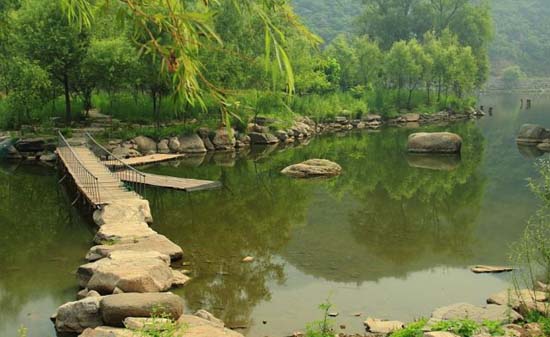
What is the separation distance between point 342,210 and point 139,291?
8.92 m

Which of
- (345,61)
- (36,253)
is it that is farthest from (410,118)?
(36,253)

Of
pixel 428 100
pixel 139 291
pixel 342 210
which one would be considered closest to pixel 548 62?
pixel 428 100

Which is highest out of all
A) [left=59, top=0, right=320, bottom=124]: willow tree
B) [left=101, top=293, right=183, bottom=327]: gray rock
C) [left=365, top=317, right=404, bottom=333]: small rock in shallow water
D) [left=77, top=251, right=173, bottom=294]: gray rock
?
[left=59, top=0, right=320, bottom=124]: willow tree

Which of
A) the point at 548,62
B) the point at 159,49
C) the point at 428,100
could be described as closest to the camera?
the point at 159,49

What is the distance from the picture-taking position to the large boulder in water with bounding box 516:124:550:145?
1310 inches

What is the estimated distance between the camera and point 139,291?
9211 millimetres

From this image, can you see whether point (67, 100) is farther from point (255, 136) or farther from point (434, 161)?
point (434, 161)

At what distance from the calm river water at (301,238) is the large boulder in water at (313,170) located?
64 centimetres

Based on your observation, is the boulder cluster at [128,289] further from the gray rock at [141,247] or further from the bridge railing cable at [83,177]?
the bridge railing cable at [83,177]

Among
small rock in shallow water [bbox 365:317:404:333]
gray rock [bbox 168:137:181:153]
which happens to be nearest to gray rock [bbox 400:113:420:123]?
gray rock [bbox 168:137:181:153]

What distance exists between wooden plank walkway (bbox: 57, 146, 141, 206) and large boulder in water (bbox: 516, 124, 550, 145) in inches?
937

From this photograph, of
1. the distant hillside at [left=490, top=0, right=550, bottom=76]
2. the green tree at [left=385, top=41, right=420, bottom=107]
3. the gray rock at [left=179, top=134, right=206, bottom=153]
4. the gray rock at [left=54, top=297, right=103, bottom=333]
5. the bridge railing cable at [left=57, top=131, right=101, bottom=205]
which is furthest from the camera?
the distant hillside at [left=490, top=0, right=550, bottom=76]

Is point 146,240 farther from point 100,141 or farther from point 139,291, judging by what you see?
point 100,141

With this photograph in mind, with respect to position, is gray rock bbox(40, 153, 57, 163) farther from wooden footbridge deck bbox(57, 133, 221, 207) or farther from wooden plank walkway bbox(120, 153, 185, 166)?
wooden plank walkway bbox(120, 153, 185, 166)
